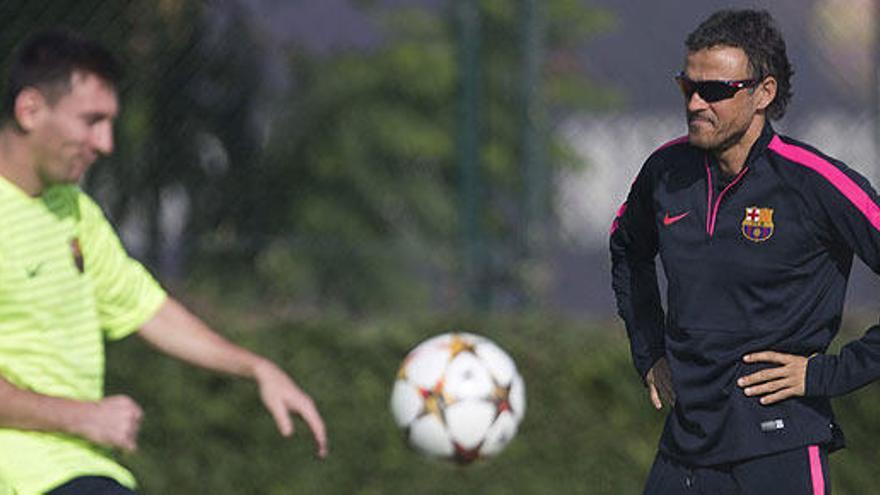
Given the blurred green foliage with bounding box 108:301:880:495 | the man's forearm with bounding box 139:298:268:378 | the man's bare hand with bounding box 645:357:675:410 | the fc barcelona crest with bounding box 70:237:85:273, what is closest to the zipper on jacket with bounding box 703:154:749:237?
the man's bare hand with bounding box 645:357:675:410

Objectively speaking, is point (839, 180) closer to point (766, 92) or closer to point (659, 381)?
point (766, 92)

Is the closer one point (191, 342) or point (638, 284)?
point (191, 342)

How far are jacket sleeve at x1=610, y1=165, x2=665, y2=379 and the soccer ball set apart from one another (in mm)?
1235

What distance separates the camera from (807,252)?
571 cm

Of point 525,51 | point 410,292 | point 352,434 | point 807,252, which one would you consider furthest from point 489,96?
point 807,252

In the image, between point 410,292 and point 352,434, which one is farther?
point 410,292

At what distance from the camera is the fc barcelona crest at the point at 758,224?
570 cm

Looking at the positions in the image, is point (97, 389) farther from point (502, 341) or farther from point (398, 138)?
point (398, 138)

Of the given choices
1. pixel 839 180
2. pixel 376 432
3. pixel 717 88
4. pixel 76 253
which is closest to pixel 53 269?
pixel 76 253

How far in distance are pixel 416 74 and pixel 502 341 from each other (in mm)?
1738

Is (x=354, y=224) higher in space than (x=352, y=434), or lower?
higher

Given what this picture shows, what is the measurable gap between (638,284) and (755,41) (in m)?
0.87

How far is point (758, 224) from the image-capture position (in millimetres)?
5719

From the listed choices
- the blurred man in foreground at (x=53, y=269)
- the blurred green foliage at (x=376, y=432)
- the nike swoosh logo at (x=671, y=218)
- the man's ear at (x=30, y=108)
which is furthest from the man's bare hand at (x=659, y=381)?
the blurred green foliage at (x=376, y=432)
